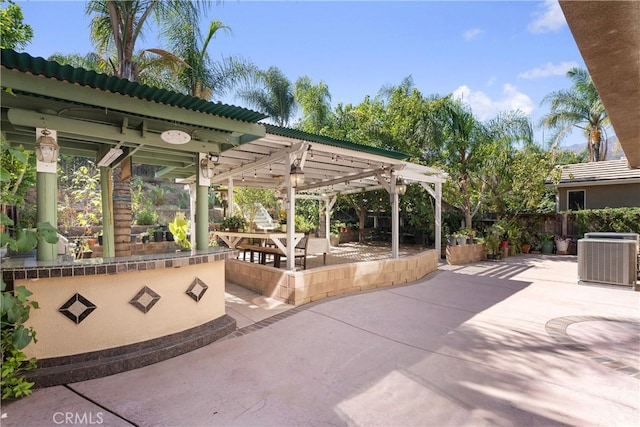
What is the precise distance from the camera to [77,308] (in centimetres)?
292

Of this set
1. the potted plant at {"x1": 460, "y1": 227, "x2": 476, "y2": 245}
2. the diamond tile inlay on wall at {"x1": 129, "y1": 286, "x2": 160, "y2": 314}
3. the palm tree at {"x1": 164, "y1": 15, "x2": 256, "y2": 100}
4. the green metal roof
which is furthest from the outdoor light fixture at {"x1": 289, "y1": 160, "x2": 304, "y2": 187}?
the potted plant at {"x1": 460, "y1": 227, "x2": 476, "y2": 245}

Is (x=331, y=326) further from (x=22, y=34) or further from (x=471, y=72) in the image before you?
(x=471, y=72)

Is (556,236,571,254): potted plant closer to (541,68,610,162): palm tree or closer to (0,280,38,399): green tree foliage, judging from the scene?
(541,68,610,162): palm tree

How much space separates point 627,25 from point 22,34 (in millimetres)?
10321

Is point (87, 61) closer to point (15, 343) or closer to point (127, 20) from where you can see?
point (127, 20)

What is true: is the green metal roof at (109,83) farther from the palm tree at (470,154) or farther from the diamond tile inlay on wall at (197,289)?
the palm tree at (470,154)

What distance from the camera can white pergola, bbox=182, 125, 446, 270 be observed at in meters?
5.75

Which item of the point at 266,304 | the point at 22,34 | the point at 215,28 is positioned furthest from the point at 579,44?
the point at 215,28

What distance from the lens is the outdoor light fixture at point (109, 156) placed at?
13.5 ft

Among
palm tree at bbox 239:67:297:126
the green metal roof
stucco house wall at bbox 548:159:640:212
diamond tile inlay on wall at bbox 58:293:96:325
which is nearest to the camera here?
the green metal roof

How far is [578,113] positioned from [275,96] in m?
19.8

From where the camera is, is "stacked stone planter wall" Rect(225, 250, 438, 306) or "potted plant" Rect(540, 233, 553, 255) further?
"potted plant" Rect(540, 233, 553, 255)

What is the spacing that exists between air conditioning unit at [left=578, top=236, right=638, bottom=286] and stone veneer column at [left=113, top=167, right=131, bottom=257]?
31.8 feet

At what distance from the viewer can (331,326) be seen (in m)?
4.21
